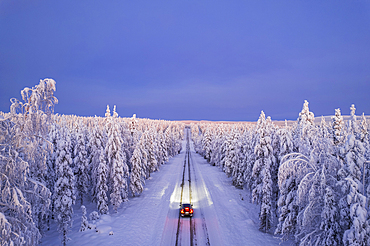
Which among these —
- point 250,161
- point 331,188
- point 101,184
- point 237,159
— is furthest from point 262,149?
point 101,184

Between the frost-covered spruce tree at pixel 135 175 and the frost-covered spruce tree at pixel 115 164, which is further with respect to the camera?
the frost-covered spruce tree at pixel 135 175

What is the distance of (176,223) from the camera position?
21906mm

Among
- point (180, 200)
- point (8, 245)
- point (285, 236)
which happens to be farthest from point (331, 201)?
point (180, 200)

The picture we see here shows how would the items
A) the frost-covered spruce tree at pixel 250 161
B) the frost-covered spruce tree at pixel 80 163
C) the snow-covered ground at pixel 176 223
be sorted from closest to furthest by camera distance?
the snow-covered ground at pixel 176 223, the frost-covered spruce tree at pixel 80 163, the frost-covered spruce tree at pixel 250 161

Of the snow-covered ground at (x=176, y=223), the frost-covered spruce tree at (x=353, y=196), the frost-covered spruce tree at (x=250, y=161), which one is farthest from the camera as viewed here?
the frost-covered spruce tree at (x=250, y=161)

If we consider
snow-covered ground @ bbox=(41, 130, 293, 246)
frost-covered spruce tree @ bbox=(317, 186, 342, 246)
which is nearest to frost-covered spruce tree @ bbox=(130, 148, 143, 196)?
snow-covered ground @ bbox=(41, 130, 293, 246)

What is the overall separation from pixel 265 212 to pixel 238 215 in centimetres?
559

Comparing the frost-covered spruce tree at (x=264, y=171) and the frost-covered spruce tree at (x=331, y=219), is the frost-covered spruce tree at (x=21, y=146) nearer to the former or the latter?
Answer: the frost-covered spruce tree at (x=331, y=219)

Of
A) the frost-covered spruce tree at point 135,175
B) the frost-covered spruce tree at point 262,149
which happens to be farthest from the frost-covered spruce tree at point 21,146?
the frost-covered spruce tree at point 135,175

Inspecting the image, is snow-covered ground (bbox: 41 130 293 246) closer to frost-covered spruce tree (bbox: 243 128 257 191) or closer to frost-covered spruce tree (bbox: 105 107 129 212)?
frost-covered spruce tree (bbox: 105 107 129 212)

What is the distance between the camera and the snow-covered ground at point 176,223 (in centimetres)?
1855

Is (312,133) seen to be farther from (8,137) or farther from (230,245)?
(8,137)

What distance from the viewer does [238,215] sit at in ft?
80.3

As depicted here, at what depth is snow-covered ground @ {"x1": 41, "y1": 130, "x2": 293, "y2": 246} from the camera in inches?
730
